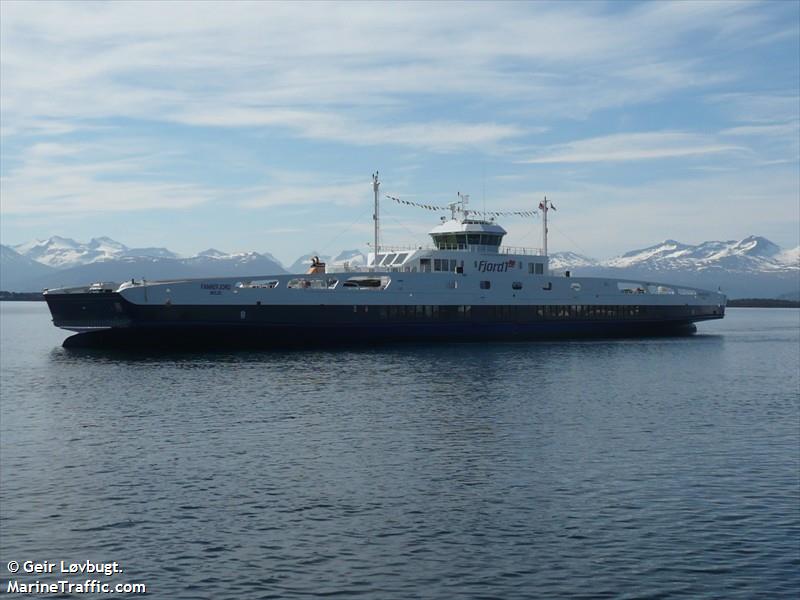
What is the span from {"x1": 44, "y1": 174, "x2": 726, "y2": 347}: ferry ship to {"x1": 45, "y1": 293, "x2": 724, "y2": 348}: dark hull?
11cm

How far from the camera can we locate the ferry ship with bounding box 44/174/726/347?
254 ft

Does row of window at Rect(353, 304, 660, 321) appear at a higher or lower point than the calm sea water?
higher

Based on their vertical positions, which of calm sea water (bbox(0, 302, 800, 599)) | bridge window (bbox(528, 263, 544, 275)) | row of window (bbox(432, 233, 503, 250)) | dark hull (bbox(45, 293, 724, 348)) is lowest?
calm sea water (bbox(0, 302, 800, 599))

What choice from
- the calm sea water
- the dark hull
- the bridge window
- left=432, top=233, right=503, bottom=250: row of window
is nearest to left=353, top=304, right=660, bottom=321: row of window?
the dark hull

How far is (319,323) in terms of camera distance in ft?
275

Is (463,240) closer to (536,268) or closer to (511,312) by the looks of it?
(536,268)

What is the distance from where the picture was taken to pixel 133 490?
1128 inches

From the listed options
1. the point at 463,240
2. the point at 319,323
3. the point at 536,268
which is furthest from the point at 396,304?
the point at 536,268

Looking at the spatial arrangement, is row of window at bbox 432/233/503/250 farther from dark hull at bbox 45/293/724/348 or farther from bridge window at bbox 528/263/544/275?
dark hull at bbox 45/293/724/348

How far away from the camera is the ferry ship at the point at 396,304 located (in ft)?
254

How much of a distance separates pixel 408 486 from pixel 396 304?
59345mm

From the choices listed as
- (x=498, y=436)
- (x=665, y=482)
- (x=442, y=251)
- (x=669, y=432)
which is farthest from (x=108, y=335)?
(x=665, y=482)

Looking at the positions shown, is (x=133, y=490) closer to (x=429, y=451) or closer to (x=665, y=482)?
(x=429, y=451)

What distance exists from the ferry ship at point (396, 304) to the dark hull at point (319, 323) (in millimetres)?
110
